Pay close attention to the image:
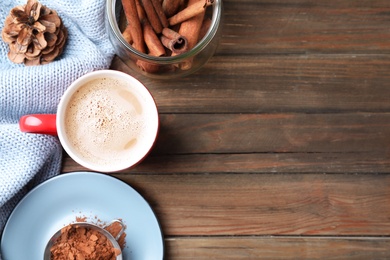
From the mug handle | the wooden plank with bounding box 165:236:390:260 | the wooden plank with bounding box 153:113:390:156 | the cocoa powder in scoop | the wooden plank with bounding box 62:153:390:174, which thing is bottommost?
the wooden plank with bounding box 165:236:390:260

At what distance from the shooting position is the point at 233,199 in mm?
983

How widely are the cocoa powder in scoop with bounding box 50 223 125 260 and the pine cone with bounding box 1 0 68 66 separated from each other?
27cm

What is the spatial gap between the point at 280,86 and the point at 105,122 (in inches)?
11.7

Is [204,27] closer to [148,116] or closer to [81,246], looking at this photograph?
[148,116]

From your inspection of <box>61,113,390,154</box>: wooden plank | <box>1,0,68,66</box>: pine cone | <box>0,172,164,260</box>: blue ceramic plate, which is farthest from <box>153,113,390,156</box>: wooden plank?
<box>1,0,68,66</box>: pine cone

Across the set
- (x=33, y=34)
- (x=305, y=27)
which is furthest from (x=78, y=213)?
(x=305, y=27)

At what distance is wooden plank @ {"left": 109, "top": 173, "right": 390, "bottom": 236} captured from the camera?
977 mm

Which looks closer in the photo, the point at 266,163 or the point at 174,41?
the point at 174,41

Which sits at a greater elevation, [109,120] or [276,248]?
[109,120]

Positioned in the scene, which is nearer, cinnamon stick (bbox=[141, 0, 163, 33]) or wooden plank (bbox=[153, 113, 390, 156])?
cinnamon stick (bbox=[141, 0, 163, 33])

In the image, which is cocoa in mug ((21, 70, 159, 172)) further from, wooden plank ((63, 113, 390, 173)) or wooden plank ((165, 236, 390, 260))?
wooden plank ((165, 236, 390, 260))

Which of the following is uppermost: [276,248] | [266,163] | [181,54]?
[181,54]

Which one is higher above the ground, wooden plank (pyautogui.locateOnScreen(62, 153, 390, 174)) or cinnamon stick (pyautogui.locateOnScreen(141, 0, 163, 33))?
cinnamon stick (pyautogui.locateOnScreen(141, 0, 163, 33))

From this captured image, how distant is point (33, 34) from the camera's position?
0.92 metres
